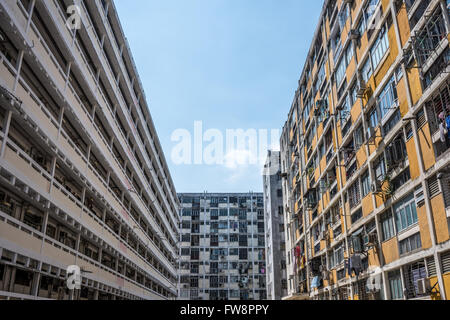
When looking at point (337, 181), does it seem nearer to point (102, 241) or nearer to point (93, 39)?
point (102, 241)

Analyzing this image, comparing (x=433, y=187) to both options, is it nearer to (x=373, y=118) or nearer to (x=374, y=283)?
(x=373, y=118)

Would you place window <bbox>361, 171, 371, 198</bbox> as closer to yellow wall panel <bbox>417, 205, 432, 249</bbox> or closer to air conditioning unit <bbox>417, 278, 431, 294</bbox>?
yellow wall panel <bbox>417, 205, 432, 249</bbox>

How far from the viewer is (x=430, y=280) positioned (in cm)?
1927

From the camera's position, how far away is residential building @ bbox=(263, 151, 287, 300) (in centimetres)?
6681

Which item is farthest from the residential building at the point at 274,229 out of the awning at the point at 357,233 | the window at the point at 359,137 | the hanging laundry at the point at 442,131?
the hanging laundry at the point at 442,131

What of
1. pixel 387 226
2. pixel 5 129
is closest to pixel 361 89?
pixel 387 226

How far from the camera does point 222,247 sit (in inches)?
3661

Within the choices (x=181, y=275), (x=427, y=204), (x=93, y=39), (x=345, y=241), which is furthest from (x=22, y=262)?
(x=181, y=275)

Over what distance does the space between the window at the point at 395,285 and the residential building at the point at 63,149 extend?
17.7 meters

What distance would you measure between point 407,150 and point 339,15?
16.1 m

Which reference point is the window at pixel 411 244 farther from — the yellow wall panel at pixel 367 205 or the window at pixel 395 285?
the yellow wall panel at pixel 367 205

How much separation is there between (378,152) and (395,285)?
7.86 meters
